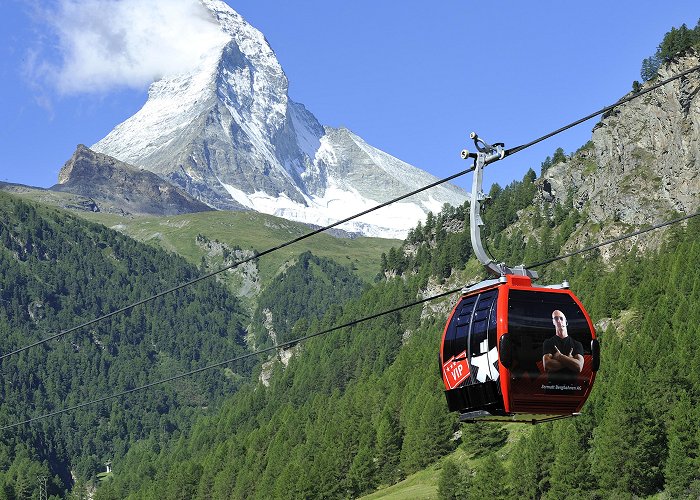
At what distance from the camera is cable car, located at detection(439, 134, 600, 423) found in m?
31.8

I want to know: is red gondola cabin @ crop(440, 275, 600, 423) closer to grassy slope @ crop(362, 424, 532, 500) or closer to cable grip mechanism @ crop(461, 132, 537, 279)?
cable grip mechanism @ crop(461, 132, 537, 279)

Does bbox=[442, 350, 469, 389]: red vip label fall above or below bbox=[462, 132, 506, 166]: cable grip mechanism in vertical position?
below

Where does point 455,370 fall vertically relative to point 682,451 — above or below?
above

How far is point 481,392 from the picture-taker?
32625 millimetres

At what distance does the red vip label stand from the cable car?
30 millimetres

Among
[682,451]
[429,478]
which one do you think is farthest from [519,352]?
[429,478]

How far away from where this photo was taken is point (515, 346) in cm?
3167

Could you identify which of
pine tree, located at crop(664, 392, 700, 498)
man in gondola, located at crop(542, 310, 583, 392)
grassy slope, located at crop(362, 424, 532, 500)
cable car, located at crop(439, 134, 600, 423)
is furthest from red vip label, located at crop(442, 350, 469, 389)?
grassy slope, located at crop(362, 424, 532, 500)

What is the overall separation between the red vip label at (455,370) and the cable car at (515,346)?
0.10 ft

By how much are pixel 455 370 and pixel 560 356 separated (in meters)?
3.21

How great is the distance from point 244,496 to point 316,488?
136ft

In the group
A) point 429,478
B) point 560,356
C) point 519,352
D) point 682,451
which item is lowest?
point 429,478

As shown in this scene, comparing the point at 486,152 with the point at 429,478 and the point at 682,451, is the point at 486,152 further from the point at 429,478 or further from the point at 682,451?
the point at 429,478

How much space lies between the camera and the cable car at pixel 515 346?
104ft
